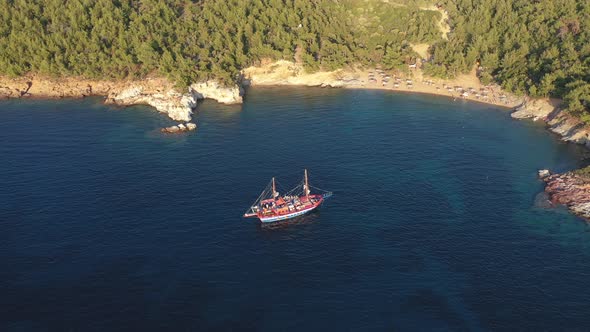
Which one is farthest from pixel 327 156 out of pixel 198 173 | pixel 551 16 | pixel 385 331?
pixel 551 16

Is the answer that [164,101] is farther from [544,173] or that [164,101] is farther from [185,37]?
[544,173]

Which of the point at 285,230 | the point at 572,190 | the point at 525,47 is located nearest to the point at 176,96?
the point at 285,230

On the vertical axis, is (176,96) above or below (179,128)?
above

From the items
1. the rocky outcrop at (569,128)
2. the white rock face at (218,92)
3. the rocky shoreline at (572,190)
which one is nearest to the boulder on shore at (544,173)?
the rocky shoreline at (572,190)

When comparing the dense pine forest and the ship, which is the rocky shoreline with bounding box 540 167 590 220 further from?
the ship

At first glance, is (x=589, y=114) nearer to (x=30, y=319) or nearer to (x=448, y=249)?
(x=448, y=249)

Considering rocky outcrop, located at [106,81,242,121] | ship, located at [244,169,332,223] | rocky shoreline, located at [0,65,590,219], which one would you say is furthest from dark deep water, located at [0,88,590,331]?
rocky outcrop, located at [106,81,242,121]

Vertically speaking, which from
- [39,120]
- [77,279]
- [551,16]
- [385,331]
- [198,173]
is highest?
[551,16]
